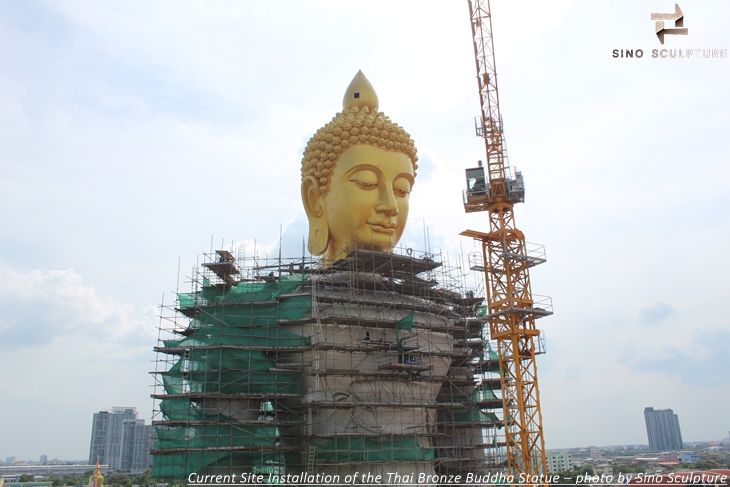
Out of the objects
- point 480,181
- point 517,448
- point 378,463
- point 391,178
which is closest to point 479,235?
point 480,181

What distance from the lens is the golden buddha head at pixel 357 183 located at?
24672 millimetres

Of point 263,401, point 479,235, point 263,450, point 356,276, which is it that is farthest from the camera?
point 479,235

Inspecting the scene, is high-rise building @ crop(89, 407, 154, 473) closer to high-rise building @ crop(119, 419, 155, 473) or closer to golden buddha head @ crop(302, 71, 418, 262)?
high-rise building @ crop(119, 419, 155, 473)

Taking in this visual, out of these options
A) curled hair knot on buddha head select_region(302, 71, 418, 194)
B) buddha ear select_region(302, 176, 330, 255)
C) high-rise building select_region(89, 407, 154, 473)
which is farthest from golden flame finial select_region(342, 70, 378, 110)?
high-rise building select_region(89, 407, 154, 473)

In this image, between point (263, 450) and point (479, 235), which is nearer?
point (263, 450)

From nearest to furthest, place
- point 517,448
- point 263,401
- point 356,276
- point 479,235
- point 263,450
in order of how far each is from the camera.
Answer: point 263,450 → point 263,401 → point 356,276 → point 517,448 → point 479,235

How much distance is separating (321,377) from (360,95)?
13.1 meters

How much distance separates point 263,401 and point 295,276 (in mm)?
5505

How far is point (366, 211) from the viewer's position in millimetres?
24594

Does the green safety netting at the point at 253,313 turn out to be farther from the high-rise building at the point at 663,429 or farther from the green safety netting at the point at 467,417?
the high-rise building at the point at 663,429

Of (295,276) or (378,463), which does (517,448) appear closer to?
(378,463)

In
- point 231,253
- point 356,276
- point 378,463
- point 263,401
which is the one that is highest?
point 231,253

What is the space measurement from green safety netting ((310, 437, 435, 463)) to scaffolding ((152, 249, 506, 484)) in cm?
4

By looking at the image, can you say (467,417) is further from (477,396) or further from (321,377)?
(321,377)
